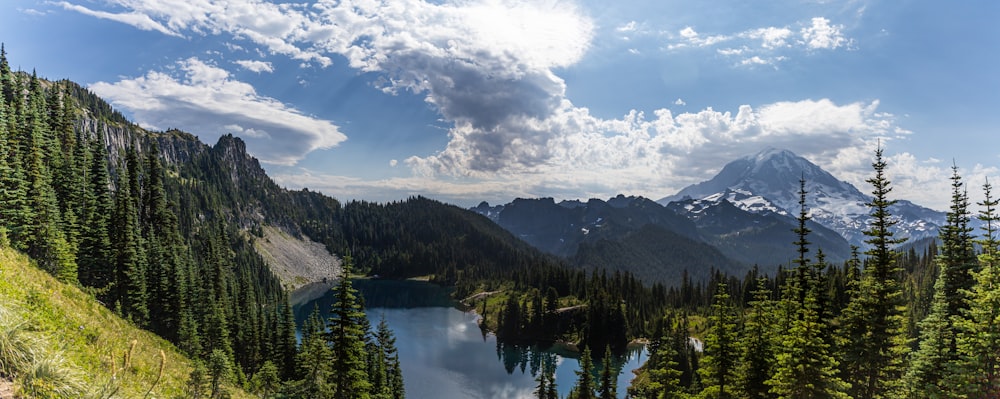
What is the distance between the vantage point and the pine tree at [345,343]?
114 ft

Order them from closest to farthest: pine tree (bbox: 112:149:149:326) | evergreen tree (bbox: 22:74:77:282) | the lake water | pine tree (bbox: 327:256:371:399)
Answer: pine tree (bbox: 327:256:371:399) → evergreen tree (bbox: 22:74:77:282) → pine tree (bbox: 112:149:149:326) → the lake water

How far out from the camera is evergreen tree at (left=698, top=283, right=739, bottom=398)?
3556cm

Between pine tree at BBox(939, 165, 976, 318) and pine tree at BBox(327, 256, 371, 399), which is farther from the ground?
pine tree at BBox(939, 165, 976, 318)

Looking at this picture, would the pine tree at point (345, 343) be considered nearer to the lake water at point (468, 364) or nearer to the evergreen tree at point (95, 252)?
the evergreen tree at point (95, 252)

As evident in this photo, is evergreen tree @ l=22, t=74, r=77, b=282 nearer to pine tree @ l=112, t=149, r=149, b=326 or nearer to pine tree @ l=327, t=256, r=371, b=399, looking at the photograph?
pine tree @ l=112, t=149, r=149, b=326

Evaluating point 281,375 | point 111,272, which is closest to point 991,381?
point 281,375

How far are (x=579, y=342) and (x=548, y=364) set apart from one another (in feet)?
79.9

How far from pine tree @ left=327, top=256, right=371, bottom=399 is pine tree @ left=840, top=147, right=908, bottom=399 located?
3361 centimetres

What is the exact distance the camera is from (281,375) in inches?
3150

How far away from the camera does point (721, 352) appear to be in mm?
36156

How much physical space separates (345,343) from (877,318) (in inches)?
1446

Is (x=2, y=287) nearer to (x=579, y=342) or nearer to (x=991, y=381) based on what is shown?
(x=991, y=381)

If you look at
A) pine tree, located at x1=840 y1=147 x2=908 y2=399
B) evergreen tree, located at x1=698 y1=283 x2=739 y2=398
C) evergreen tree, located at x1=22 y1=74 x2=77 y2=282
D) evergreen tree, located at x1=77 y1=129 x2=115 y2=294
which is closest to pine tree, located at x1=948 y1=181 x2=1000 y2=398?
pine tree, located at x1=840 y1=147 x2=908 y2=399

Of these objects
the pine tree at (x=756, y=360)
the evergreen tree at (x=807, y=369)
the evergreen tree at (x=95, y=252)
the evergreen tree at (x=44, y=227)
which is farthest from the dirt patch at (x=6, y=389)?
the evergreen tree at (x=95, y=252)
